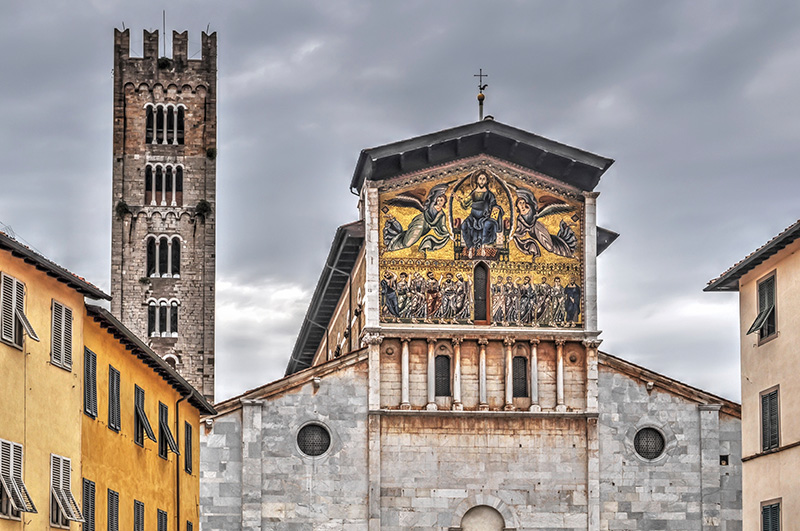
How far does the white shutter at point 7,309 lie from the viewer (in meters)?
24.5

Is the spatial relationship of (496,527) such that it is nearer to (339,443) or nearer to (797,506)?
(339,443)

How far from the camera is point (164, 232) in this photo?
250 feet

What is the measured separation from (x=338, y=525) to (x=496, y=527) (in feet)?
16.4

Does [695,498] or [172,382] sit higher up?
[172,382]

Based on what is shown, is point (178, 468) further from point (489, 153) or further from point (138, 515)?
point (489, 153)

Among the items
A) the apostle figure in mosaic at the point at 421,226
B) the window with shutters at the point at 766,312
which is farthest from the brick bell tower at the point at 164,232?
the window with shutters at the point at 766,312

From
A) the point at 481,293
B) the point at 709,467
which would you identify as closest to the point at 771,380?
the point at 709,467

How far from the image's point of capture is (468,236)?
51.7m

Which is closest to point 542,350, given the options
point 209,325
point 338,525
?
point 338,525

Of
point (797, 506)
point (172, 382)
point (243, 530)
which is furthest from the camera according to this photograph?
point (243, 530)

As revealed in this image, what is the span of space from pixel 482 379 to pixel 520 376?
1404 millimetres

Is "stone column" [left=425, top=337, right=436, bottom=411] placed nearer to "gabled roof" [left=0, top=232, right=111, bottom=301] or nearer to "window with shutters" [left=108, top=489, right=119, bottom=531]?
"window with shutters" [left=108, top=489, right=119, bottom=531]

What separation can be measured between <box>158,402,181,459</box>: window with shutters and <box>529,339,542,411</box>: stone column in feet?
55.0

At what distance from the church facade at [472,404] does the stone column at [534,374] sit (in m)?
0.06
